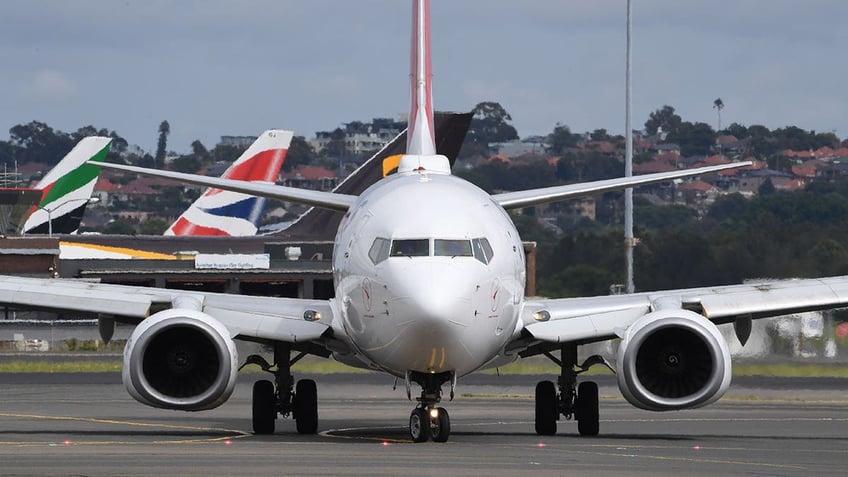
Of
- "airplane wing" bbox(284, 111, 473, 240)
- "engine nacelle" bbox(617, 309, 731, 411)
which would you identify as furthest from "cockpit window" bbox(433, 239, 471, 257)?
"airplane wing" bbox(284, 111, 473, 240)

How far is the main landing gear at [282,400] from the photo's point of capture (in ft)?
86.3

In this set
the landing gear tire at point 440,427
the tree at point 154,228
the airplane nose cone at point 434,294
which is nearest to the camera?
the airplane nose cone at point 434,294

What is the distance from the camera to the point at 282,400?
1049 inches

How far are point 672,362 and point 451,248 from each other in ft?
13.0

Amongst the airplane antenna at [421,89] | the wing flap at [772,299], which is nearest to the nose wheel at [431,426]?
the wing flap at [772,299]

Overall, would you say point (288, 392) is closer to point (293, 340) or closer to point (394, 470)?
point (293, 340)

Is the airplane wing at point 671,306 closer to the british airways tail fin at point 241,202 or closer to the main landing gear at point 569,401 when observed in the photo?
the main landing gear at point 569,401

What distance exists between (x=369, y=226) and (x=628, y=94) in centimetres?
3726

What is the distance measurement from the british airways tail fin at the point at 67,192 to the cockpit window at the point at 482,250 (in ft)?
226

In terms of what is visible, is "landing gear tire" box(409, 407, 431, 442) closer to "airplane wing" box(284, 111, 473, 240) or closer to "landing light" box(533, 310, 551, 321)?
"landing light" box(533, 310, 551, 321)

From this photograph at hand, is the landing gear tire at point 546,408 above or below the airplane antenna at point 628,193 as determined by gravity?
below

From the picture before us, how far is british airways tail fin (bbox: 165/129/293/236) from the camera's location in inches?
3597

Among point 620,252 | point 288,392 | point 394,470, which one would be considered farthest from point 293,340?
Answer: point 620,252

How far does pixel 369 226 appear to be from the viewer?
23328 mm
